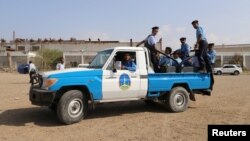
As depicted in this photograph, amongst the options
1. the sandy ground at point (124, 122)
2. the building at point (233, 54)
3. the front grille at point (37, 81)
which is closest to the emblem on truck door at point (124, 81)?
the sandy ground at point (124, 122)

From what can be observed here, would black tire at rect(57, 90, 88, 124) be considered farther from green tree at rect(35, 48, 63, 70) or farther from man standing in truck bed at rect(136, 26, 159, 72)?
green tree at rect(35, 48, 63, 70)

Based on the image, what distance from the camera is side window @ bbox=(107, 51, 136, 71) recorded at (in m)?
9.05

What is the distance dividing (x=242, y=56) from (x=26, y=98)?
47.6 metres

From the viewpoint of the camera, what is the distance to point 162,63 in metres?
10.3

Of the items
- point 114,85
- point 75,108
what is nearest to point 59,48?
point 114,85

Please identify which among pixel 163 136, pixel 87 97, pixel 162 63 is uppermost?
pixel 162 63

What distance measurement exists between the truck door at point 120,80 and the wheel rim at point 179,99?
1.47 metres

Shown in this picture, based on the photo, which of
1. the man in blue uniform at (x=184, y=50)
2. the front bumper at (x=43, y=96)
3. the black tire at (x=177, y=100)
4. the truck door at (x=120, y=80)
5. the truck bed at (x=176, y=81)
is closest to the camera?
the front bumper at (x=43, y=96)

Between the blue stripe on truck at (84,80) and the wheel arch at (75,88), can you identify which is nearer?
the blue stripe on truck at (84,80)

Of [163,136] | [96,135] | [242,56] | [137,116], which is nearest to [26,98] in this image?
[137,116]

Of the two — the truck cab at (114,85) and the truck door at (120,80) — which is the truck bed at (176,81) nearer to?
the truck cab at (114,85)

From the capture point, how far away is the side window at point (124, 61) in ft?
29.7

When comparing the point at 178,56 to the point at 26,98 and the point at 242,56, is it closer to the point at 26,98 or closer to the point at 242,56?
the point at 26,98

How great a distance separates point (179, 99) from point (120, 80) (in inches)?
91.6
